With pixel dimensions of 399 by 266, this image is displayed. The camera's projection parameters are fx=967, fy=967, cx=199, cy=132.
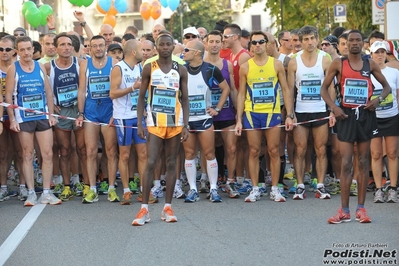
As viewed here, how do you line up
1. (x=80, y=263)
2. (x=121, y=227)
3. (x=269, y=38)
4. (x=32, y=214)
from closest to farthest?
(x=80, y=263) < (x=121, y=227) < (x=32, y=214) < (x=269, y=38)

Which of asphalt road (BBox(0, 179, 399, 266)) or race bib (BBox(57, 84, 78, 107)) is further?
race bib (BBox(57, 84, 78, 107))

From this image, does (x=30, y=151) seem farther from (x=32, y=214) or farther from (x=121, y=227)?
(x=121, y=227)

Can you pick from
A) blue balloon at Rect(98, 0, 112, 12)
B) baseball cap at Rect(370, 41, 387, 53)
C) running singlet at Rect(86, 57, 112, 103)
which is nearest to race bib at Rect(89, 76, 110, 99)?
running singlet at Rect(86, 57, 112, 103)

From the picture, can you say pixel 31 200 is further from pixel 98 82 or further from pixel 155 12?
pixel 155 12

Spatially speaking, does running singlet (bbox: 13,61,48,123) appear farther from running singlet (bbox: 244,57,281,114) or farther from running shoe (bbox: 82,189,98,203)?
running singlet (bbox: 244,57,281,114)

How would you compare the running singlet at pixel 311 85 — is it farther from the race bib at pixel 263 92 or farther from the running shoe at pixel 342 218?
the running shoe at pixel 342 218

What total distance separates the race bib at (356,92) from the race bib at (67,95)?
166 inches

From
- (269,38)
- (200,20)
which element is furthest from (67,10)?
(269,38)

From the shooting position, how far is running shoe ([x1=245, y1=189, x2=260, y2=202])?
1246cm

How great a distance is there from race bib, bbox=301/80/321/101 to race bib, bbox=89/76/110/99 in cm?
261

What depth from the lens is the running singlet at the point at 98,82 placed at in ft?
42.4

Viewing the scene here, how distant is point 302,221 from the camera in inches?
419

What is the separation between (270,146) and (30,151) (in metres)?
3.14

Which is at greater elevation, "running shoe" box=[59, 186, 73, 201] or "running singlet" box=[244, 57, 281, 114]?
"running singlet" box=[244, 57, 281, 114]
